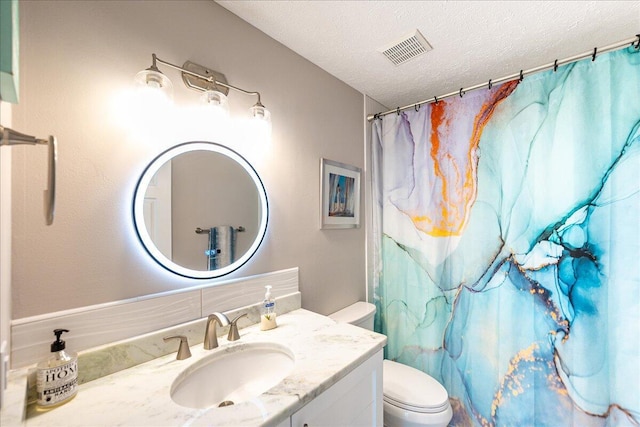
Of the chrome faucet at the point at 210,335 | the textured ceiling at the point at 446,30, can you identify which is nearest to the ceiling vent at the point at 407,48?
the textured ceiling at the point at 446,30

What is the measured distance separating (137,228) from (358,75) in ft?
4.89

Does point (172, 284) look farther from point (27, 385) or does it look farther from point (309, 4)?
point (309, 4)

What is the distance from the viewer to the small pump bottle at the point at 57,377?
628mm

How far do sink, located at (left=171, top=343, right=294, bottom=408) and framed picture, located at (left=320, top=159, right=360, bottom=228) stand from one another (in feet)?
2.45

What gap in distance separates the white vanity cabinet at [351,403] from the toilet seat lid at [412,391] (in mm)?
310

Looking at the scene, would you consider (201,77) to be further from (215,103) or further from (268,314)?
(268,314)

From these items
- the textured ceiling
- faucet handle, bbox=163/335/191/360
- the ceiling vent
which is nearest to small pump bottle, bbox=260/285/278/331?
faucet handle, bbox=163/335/191/360

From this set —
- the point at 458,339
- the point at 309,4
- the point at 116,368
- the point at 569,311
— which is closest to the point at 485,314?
the point at 458,339

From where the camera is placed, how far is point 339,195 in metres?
1.63

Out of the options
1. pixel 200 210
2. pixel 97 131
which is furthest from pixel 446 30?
pixel 97 131

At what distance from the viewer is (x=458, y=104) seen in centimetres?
155

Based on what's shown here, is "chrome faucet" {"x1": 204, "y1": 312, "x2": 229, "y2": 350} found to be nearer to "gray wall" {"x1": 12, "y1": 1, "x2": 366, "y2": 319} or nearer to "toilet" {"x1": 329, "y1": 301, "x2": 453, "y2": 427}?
"gray wall" {"x1": 12, "y1": 1, "x2": 366, "y2": 319}

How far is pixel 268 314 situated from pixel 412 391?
2.91 feet

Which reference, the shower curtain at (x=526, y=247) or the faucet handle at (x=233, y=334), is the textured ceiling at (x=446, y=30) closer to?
the shower curtain at (x=526, y=247)
